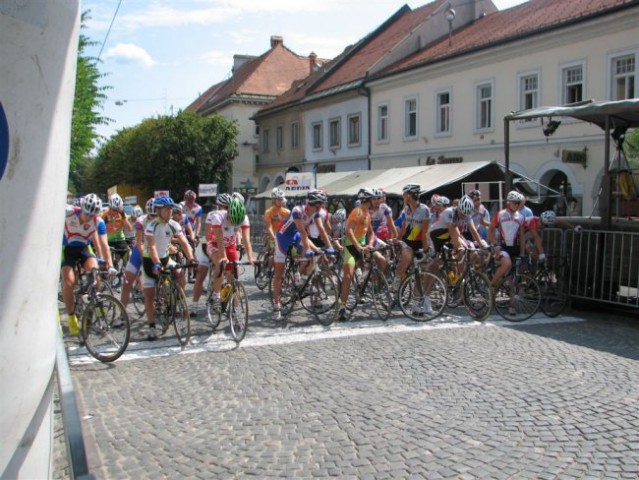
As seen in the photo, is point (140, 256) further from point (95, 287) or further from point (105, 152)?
point (105, 152)

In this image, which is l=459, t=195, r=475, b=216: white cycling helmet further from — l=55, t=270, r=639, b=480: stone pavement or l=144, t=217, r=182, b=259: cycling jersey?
l=144, t=217, r=182, b=259: cycling jersey

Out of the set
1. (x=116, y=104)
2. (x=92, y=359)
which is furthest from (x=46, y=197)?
(x=116, y=104)

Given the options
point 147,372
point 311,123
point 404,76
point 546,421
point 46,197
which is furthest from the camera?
point 311,123

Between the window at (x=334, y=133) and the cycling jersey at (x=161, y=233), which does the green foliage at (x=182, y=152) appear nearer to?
the window at (x=334, y=133)

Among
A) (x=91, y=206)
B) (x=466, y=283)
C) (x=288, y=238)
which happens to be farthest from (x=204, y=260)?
(x=466, y=283)

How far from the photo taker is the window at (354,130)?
35572 millimetres

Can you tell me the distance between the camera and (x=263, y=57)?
5728 cm

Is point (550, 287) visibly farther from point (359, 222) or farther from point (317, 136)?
point (317, 136)

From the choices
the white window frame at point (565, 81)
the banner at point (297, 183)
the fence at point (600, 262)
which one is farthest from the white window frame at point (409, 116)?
the fence at point (600, 262)

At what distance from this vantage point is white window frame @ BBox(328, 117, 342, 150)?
1480 inches

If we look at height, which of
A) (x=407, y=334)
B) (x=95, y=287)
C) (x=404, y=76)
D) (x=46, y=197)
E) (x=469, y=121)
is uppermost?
(x=404, y=76)

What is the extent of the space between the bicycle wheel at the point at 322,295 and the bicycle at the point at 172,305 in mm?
1875

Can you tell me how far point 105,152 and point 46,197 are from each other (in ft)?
212

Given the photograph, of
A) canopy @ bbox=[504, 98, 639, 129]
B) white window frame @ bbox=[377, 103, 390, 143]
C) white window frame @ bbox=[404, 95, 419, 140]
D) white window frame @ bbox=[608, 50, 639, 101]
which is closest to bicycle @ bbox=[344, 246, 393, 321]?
canopy @ bbox=[504, 98, 639, 129]
